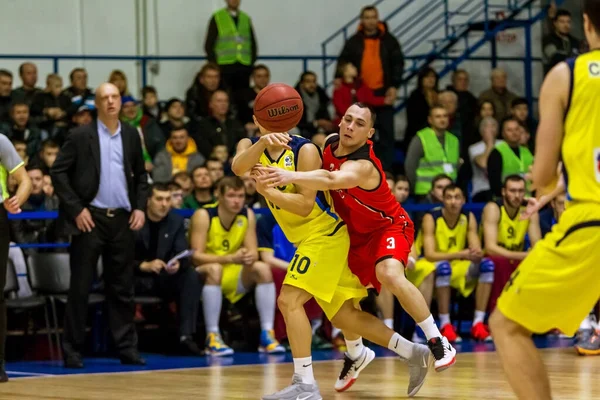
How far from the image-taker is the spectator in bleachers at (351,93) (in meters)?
13.9

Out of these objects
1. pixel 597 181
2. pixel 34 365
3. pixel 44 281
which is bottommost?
pixel 34 365

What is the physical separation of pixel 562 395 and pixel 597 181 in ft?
8.51

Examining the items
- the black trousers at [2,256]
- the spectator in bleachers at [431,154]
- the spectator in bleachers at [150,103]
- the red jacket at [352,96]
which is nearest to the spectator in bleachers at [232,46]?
the spectator in bleachers at [150,103]

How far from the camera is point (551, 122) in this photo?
376cm

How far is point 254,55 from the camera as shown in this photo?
14391 mm

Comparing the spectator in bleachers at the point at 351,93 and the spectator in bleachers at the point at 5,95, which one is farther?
the spectator in bleachers at the point at 351,93

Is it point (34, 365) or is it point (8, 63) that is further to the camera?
point (8, 63)

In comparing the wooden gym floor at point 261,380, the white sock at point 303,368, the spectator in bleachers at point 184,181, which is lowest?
the wooden gym floor at point 261,380

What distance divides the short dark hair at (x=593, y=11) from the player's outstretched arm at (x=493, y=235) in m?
6.78

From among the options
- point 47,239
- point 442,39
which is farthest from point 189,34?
point 47,239

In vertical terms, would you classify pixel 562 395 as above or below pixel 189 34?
below

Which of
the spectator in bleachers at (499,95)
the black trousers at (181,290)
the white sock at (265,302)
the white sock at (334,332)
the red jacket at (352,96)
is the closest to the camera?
the black trousers at (181,290)

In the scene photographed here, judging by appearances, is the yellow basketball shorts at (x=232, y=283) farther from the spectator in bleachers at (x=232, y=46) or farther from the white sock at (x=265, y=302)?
the spectator in bleachers at (x=232, y=46)

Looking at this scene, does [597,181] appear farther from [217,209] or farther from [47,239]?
[47,239]
